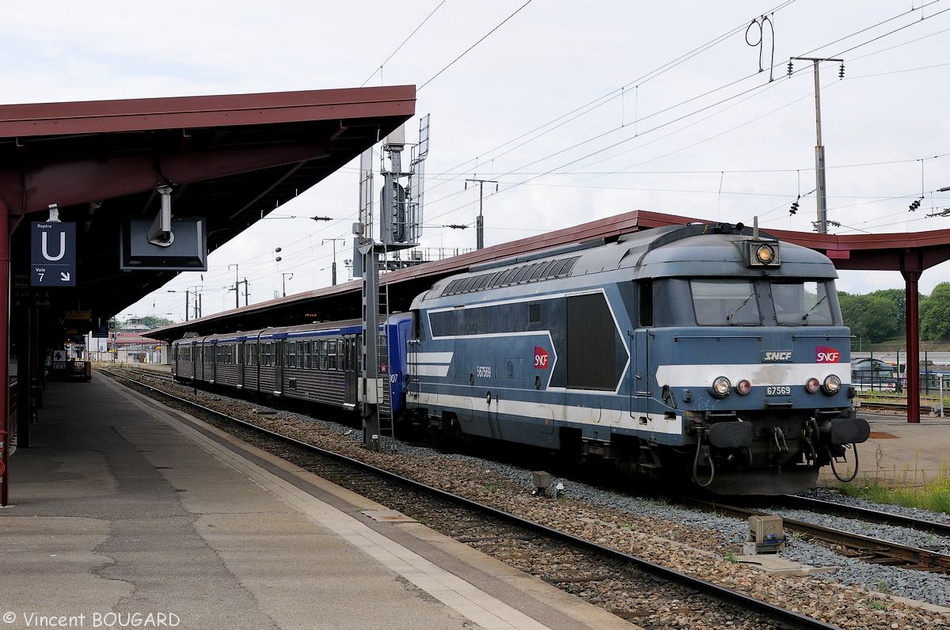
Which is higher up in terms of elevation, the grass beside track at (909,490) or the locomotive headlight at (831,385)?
the locomotive headlight at (831,385)

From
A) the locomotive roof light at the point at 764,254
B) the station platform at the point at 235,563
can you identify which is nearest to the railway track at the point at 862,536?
the locomotive roof light at the point at 764,254

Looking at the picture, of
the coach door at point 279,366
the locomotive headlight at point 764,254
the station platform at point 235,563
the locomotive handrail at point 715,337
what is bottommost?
the station platform at point 235,563

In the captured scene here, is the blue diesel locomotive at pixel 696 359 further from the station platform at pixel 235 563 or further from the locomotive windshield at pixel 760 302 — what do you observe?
the station platform at pixel 235 563

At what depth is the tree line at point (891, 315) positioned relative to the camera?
289 feet

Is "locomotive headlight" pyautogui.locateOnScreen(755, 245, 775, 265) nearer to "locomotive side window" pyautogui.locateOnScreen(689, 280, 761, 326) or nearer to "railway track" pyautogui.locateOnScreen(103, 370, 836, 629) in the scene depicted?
"locomotive side window" pyautogui.locateOnScreen(689, 280, 761, 326)

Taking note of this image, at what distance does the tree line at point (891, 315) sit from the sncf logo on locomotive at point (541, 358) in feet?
249

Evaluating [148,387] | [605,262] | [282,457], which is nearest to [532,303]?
[605,262]

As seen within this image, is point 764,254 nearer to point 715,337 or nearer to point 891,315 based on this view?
point 715,337

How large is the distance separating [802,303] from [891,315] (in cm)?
9177

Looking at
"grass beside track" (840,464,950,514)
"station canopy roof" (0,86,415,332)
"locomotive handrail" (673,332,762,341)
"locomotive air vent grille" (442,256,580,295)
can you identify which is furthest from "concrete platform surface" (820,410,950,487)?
"station canopy roof" (0,86,415,332)

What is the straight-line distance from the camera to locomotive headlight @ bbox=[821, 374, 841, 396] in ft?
A: 40.4

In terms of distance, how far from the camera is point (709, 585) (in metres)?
7.91

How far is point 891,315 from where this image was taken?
319ft

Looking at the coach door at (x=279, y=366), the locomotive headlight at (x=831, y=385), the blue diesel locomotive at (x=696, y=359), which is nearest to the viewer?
the blue diesel locomotive at (x=696, y=359)
